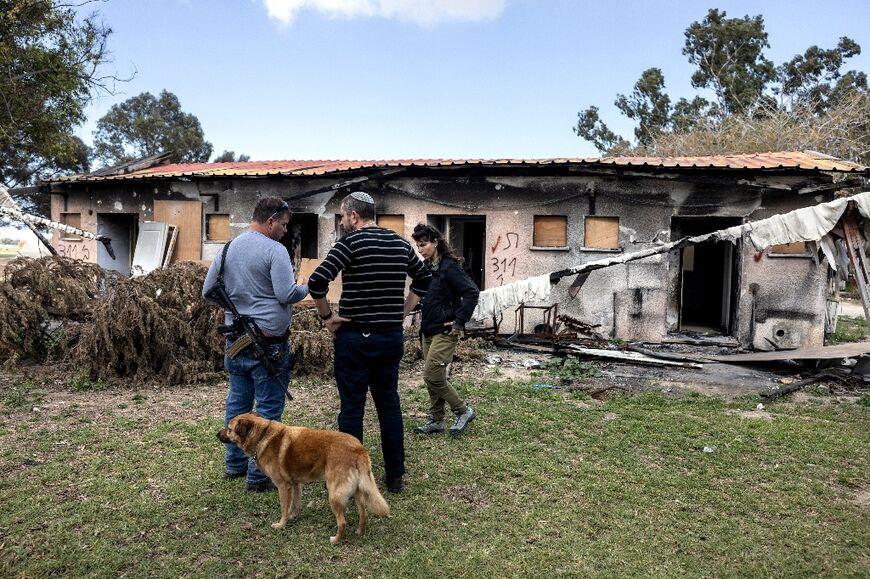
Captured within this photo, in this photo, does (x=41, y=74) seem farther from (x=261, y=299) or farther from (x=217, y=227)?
(x=261, y=299)

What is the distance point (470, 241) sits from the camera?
13.4m

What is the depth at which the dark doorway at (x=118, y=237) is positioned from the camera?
1420 centimetres

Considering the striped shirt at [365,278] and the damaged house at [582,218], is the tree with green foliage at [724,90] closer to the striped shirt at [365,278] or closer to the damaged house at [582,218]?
the damaged house at [582,218]

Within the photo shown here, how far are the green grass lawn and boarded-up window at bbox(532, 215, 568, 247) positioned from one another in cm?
555

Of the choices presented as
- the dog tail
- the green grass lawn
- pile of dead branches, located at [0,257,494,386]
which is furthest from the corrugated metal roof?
the dog tail

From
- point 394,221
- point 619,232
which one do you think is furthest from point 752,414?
point 394,221

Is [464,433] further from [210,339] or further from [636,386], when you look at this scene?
[210,339]

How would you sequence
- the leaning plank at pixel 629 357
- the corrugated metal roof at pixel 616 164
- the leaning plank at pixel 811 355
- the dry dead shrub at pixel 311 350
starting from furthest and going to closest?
the corrugated metal roof at pixel 616 164, the leaning plank at pixel 629 357, the leaning plank at pixel 811 355, the dry dead shrub at pixel 311 350

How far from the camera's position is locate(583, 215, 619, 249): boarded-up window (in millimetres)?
10680

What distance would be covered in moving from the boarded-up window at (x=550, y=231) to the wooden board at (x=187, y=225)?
737 cm

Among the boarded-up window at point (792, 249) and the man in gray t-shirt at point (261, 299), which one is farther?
the boarded-up window at point (792, 249)

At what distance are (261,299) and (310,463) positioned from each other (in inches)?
45.1

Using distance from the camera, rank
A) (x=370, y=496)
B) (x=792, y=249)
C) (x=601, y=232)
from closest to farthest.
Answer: (x=370, y=496) < (x=792, y=249) < (x=601, y=232)

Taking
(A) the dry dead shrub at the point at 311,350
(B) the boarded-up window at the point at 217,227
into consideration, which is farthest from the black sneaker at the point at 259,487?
(B) the boarded-up window at the point at 217,227
